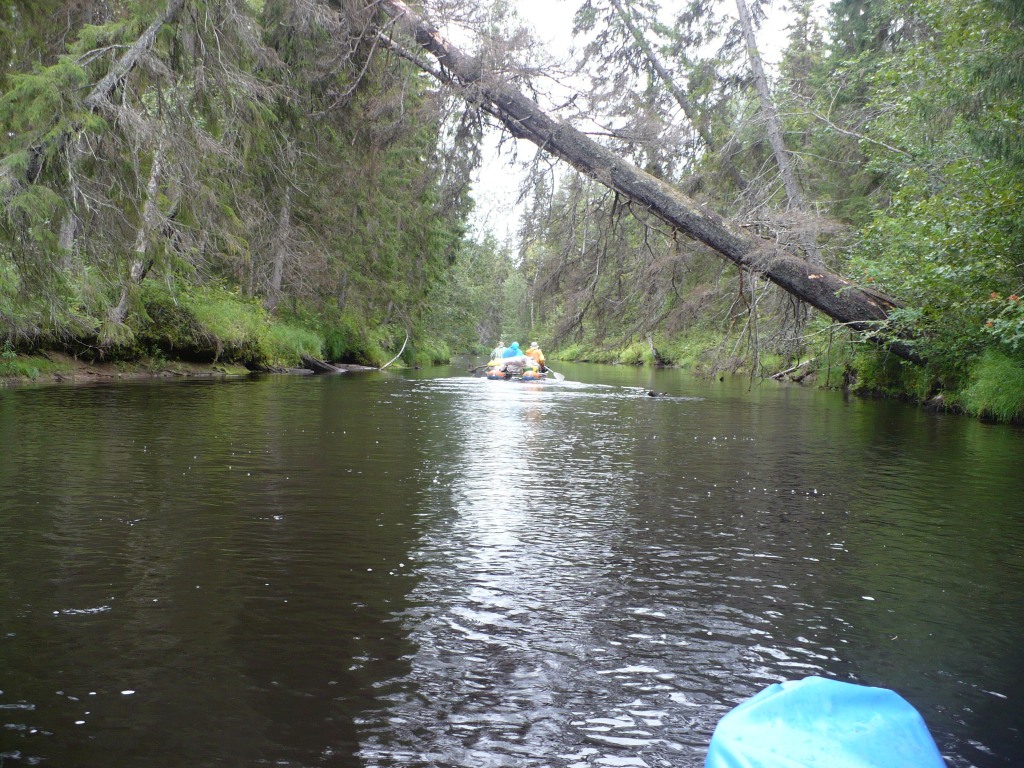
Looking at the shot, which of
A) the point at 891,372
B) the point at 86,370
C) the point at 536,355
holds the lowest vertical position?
the point at 86,370

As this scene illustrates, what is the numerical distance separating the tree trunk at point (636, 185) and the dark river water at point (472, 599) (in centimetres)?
519

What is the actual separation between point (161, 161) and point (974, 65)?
10517 millimetres

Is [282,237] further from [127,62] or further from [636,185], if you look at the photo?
[636,185]

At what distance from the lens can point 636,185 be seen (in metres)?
14.5

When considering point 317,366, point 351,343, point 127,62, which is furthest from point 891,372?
→ point 351,343

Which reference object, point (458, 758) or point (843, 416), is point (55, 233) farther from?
point (843, 416)

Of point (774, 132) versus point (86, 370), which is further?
point (86, 370)

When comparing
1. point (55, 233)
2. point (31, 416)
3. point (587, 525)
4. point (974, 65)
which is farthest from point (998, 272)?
point (31, 416)

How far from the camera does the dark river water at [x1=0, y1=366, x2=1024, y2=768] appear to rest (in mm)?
3098

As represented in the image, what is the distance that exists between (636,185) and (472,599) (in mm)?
11170

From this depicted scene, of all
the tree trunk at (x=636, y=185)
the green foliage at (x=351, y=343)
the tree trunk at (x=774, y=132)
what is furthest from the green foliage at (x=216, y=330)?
the tree trunk at (x=774, y=132)

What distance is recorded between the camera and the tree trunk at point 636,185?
14.1 meters

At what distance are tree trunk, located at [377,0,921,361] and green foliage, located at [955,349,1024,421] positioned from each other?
2.33m

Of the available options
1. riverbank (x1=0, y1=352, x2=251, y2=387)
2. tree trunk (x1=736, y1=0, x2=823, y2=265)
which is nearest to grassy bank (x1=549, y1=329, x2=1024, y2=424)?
tree trunk (x1=736, y1=0, x2=823, y2=265)
